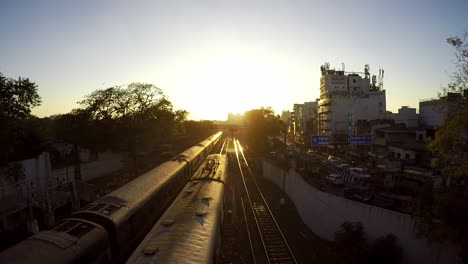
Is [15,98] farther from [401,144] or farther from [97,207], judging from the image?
[401,144]

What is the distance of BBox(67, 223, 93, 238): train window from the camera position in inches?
403

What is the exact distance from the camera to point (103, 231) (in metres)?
11.1

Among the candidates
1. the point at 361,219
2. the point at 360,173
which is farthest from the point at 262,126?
the point at 361,219

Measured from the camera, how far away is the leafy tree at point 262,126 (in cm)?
7350

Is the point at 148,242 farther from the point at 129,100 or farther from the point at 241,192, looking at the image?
the point at 129,100

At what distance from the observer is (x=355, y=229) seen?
64.2 ft

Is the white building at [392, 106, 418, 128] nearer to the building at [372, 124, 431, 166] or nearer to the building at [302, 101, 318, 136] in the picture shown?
the building at [372, 124, 431, 166]

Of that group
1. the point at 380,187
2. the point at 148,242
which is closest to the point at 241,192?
the point at 380,187

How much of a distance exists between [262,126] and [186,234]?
207 feet

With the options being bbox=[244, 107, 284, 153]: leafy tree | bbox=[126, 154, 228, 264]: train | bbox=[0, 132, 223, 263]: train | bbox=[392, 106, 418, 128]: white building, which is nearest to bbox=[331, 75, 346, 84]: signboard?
bbox=[392, 106, 418, 128]: white building

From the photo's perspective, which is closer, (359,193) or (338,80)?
(359,193)

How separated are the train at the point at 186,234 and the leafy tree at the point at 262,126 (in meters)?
55.4

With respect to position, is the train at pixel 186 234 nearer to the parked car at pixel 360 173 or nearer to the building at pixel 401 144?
the parked car at pixel 360 173

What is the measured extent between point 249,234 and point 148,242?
42.9 ft
